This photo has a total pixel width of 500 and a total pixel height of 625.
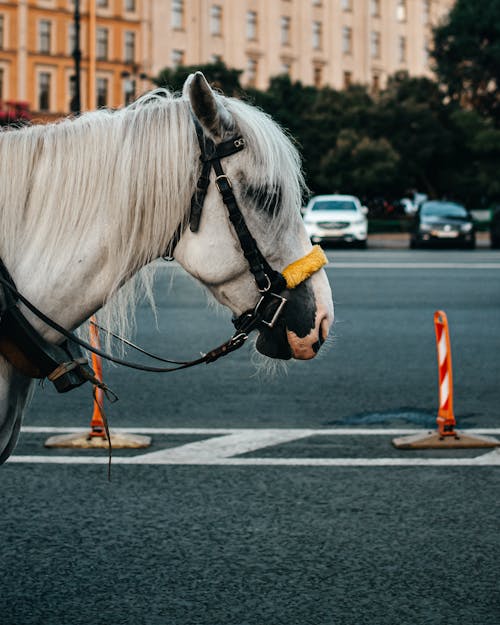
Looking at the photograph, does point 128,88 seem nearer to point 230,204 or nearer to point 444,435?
point 444,435

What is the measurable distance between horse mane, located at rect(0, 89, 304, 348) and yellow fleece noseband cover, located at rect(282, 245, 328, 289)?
124mm

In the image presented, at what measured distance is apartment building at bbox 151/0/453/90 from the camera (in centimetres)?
7894

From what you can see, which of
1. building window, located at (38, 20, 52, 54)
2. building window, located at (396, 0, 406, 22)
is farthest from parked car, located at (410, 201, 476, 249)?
building window, located at (396, 0, 406, 22)

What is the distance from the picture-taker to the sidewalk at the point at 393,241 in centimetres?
3788

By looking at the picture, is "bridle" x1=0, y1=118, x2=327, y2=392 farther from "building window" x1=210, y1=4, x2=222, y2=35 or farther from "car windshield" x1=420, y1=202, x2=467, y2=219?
"building window" x1=210, y1=4, x2=222, y2=35

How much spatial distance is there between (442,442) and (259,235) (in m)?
4.42

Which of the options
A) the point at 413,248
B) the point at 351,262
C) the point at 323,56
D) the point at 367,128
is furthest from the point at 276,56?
the point at 351,262

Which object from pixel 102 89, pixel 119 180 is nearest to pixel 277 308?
pixel 119 180

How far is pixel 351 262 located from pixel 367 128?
30042 millimetres

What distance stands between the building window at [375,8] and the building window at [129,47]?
2544 cm

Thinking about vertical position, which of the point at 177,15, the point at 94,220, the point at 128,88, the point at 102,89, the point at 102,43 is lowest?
the point at 94,220

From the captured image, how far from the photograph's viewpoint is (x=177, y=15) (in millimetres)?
→ 78938

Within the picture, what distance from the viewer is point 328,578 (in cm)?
458

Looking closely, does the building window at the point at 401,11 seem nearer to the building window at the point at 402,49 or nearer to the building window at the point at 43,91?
the building window at the point at 402,49
